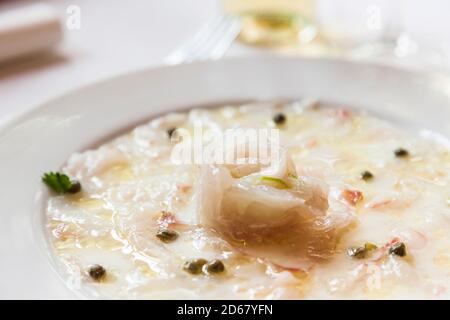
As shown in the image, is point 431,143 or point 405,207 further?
point 431,143

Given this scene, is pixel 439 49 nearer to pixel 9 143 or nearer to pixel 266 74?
pixel 266 74

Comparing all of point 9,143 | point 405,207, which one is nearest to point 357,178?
point 405,207

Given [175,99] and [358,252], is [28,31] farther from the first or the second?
[358,252]

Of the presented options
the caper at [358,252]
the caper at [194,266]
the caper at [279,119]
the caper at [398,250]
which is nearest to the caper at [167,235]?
the caper at [194,266]

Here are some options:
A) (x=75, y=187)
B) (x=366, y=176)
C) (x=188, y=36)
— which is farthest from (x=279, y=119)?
(x=188, y=36)

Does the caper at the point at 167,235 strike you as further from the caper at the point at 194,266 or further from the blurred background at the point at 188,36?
the blurred background at the point at 188,36
